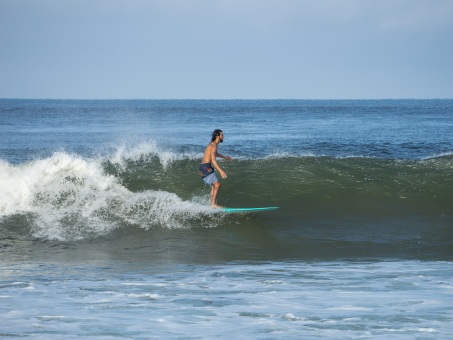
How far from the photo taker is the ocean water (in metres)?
6.96

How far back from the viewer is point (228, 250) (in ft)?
37.2

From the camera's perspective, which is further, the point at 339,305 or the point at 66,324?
the point at 339,305

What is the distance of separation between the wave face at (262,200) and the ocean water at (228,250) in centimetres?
4

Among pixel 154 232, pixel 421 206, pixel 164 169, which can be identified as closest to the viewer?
pixel 154 232

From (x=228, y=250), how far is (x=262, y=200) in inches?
186

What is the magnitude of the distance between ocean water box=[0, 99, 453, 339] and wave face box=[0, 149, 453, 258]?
0.15 feet

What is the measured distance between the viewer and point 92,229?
13.2m

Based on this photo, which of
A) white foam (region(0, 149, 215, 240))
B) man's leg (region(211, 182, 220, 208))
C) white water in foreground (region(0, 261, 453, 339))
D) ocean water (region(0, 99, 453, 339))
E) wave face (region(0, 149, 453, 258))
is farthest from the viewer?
man's leg (region(211, 182, 220, 208))

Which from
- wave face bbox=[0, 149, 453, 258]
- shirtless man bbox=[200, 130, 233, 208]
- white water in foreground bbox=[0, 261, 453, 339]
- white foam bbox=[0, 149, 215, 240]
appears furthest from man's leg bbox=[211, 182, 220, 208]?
white water in foreground bbox=[0, 261, 453, 339]

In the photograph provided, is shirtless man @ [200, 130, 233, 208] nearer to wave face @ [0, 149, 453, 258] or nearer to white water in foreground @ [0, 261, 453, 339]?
wave face @ [0, 149, 453, 258]

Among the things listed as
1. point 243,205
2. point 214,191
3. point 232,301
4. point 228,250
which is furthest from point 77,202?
point 232,301

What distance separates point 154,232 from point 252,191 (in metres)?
4.29

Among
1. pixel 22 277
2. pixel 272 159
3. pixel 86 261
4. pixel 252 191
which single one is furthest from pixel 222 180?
pixel 22 277

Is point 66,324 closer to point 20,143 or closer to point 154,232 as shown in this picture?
point 154,232
